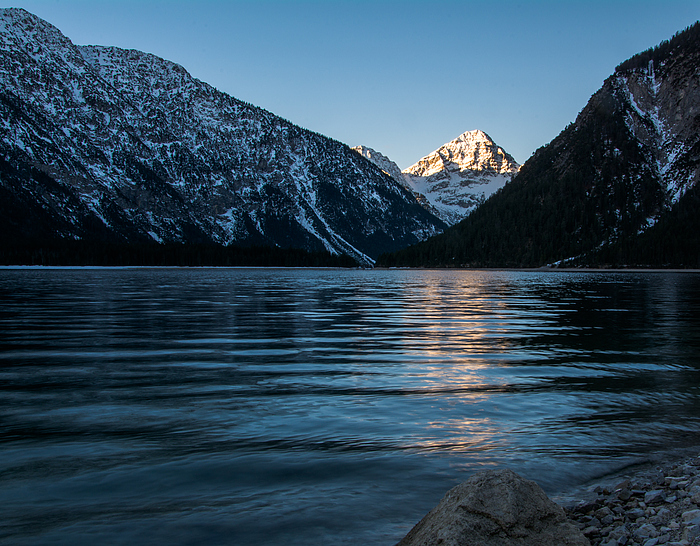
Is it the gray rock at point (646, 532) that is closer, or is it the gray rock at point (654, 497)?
the gray rock at point (646, 532)

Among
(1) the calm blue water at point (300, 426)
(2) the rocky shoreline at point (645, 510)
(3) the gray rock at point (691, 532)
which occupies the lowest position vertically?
(1) the calm blue water at point (300, 426)

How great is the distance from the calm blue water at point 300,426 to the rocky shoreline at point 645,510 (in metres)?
0.87

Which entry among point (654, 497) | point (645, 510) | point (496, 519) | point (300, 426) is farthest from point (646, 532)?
point (300, 426)

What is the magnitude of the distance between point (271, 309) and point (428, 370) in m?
26.8

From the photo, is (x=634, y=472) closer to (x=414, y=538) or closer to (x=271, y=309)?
(x=414, y=538)

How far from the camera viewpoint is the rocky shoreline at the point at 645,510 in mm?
6273

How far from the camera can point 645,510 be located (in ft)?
23.4

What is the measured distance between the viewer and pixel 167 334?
89.2 feet

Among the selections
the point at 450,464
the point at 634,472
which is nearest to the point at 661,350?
the point at 634,472

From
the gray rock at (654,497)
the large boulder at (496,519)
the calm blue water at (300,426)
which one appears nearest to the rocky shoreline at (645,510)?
the gray rock at (654,497)

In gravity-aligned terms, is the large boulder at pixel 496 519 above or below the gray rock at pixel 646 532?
above

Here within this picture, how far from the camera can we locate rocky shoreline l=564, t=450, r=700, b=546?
6273 millimetres

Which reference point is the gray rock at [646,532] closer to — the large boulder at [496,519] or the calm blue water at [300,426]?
the large boulder at [496,519]

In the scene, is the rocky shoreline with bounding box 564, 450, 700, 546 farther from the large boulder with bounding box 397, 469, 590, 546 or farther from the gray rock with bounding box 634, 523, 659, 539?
the large boulder with bounding box 397, 469, 590, 546
